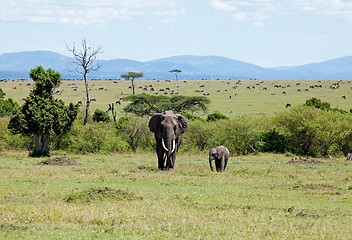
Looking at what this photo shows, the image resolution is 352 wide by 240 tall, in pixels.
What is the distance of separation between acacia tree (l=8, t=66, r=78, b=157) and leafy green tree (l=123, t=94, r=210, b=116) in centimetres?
2641

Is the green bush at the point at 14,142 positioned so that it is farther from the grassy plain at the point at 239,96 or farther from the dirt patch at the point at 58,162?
the grassy plain at the point at 239,96

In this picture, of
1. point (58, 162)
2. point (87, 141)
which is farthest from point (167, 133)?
point (87, 141)

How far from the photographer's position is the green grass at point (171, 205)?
13250 millimetres

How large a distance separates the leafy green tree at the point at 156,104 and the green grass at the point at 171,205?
37.9 m

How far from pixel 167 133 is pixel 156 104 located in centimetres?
3961

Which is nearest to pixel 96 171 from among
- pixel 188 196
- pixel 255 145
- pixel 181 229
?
pixel 188 196

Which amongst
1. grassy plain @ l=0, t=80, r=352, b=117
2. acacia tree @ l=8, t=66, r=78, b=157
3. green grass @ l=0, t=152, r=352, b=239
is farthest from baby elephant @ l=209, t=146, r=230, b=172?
grassy plain @ l=0, t=80, r=352, b=117

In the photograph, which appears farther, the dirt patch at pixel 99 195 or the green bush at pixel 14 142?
the green bush at pixel 14 142

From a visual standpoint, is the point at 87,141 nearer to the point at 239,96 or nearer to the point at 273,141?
the point at 273,141

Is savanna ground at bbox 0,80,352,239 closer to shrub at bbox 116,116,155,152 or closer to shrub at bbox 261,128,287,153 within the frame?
shrub at bbox 261,128,287,153

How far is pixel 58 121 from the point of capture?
3841 cm

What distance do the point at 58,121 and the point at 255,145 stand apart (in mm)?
19211

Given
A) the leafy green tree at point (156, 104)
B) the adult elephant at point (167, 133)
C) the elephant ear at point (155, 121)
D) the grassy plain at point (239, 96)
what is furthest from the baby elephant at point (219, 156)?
the grassy plain at point (239, 96)

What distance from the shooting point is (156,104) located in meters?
67.2
